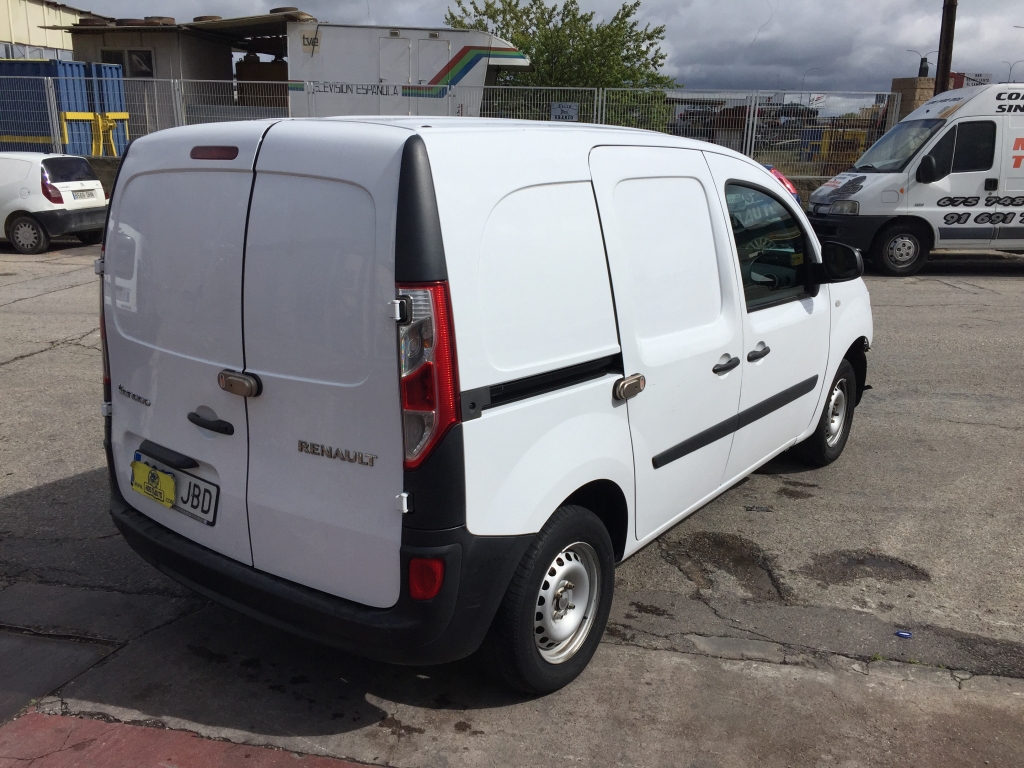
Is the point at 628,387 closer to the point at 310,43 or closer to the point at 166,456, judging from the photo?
the point at 166,456

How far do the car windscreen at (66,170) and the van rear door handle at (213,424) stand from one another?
42.3ft

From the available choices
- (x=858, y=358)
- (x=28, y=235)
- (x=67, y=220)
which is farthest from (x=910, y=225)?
(x=28, y=235)

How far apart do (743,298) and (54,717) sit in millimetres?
3171

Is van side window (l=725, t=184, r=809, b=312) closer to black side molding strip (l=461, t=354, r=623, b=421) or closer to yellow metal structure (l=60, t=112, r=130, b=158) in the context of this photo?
black side molding strip (l=461, t=354, r=623, b=421)

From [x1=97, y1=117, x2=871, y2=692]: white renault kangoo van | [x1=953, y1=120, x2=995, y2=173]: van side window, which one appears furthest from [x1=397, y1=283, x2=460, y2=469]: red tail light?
[x1=953, y1=120, x2=995, y2=173]: van side window

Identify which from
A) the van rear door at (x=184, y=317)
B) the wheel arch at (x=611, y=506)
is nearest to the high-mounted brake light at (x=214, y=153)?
the van rear door at (x=184, y=317)

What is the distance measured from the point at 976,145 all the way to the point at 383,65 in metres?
12.3

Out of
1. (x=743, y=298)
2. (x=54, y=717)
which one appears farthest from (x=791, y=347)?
(x=54, y=717)

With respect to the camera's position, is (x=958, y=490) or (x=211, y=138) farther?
(x=958, y=490)

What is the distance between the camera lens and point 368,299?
8.52 ft

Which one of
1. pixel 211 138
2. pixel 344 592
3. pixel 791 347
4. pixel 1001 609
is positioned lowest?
pixel 1001 609

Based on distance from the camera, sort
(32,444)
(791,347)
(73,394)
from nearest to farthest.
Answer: (791,347) < (32,444) < (73,394)

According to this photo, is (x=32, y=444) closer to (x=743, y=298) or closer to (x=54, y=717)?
(x=54, y=717)

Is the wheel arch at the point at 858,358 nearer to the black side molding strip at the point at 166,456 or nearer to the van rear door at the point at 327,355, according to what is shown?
the van rear door at the point at 327,355
